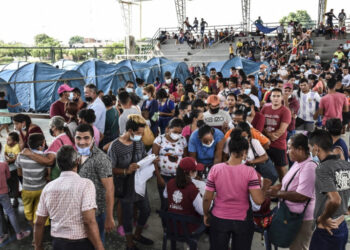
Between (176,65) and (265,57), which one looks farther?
(265,57)

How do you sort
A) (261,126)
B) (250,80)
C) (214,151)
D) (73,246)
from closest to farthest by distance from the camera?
(73,246)
(214,151)
(261,126)
(250,80)

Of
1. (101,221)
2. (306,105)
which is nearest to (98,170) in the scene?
(101,221)

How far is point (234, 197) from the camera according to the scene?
93.3 inches

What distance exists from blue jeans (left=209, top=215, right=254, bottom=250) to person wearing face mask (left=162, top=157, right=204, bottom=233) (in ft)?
1.03

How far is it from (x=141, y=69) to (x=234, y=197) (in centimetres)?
1198

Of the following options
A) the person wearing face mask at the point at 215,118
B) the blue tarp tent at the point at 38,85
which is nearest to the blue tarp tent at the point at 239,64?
the blue tarp tent at the point at 38,85

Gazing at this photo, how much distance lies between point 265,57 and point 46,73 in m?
12.9

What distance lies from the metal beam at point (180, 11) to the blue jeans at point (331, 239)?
1066 inches

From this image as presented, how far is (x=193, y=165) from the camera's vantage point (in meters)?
2.79

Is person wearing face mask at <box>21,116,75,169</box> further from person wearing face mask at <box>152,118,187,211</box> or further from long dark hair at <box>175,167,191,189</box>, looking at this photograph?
long dark hair at <box>175,167,191,189</box>

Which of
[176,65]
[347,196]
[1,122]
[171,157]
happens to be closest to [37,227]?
[171,157]

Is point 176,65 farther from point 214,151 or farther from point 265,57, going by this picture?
point 214,151

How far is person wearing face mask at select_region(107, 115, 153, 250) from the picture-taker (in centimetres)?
308

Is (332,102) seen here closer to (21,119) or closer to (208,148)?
(208,148)
